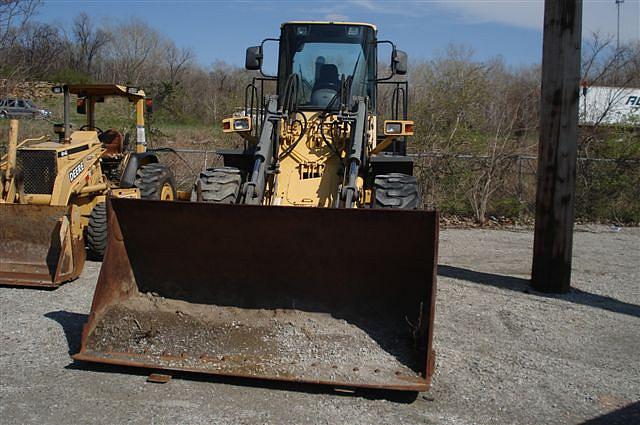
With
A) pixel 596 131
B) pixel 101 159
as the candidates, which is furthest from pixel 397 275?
pixel 596 131

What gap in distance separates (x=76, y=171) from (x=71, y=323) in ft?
9.97

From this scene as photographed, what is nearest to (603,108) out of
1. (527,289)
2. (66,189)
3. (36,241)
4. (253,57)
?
(527,289)

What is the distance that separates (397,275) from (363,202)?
2.36 m

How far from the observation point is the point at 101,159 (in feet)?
31.8

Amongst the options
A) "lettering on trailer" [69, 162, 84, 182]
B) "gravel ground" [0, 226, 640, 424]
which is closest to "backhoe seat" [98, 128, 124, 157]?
"lettering on trailer" [69, 162, 84, 182]

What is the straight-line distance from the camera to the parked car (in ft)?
53.4

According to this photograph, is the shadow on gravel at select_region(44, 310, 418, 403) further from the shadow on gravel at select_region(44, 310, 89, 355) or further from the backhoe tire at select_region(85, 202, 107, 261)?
the backhoe tire at select_region(85, 202, 107, 261)

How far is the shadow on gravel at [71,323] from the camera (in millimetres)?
5559

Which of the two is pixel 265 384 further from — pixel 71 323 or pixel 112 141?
pixel 112 141

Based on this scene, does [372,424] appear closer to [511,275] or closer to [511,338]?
[511,338]

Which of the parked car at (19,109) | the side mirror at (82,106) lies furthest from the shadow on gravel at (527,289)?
the parked car at (19,109)

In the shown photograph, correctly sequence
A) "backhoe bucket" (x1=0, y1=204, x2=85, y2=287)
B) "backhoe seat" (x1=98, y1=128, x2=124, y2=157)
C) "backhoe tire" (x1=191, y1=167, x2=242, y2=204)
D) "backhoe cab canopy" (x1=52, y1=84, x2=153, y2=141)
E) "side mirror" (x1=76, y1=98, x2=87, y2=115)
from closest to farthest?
"backhoe tire" (x1=191, y1=167, x2=242, y2=204)
"backhoe bucket" (x1=0, y1=204, x2=85, y2=287)
"backhoe cab canopy" (x1=52, y1=84, x2=153, y2=141)
"side mirror" (x1=76, y1=98, x2=87, y2=115)
"backhoe seat" (x1=98, y1=128, x2=124, y2=157)

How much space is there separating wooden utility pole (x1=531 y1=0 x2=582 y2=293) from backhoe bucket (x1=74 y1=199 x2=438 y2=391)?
3.22 metres

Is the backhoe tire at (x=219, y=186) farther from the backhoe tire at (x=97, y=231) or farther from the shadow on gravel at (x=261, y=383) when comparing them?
the shadow on gravel at (x=261, y=383)
